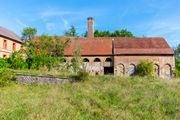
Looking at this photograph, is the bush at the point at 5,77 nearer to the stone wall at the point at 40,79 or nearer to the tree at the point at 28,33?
the stone wall at the point at 40,79

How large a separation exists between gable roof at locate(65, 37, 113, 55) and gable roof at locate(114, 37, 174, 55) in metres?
1.30

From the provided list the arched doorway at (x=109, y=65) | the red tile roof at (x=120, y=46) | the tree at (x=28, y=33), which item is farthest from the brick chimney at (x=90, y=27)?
the tree at (x=28, y=33)

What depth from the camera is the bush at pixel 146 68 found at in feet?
112

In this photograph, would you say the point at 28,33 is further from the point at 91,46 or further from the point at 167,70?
the point at 167,70

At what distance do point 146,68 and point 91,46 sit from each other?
356 inches

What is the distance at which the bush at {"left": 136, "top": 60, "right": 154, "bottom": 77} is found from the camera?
3409 cm

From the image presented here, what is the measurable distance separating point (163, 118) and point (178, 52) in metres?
54.2

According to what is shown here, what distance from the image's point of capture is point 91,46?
3856 cm

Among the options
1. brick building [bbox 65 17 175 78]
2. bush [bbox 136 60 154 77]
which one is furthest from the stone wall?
bush [bbox 136 60 154 77]

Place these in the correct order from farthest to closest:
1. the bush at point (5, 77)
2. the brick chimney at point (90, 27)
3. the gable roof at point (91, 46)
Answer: the brick chimney at point (90, 27) < the gable roof at point (91, 46) < the bush at point (5, 77)

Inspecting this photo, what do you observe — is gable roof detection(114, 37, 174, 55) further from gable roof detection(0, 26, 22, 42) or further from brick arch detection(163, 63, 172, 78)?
gable roof detection(0, 26, 22, 42)

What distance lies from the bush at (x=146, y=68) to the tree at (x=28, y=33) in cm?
1560

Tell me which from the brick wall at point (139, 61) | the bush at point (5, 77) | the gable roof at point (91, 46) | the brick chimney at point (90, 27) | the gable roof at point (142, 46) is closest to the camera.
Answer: the bush at point (5, 77)

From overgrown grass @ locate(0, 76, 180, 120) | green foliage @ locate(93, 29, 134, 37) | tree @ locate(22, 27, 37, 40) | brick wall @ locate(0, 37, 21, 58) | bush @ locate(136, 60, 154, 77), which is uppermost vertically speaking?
green foliage @ locate(93, 29, 134, 37)
